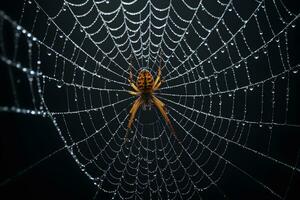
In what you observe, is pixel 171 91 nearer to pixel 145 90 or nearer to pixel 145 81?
pixel 145 90

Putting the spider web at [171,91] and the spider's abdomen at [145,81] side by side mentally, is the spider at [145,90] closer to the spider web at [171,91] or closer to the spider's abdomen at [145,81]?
the spider's abdomen at [145,81]

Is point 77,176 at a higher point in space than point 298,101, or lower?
lower

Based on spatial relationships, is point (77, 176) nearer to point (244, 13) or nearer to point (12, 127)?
point (12, 127)

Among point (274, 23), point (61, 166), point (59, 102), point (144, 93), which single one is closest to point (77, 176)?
point (61, 166)

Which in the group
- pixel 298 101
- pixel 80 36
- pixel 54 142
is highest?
pixel 80 36

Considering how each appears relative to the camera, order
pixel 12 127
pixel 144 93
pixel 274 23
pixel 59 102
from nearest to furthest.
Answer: pixel 144 93
pixel 12 127
pixel 59 102
pixel 274 23

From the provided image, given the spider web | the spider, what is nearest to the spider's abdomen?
the spider

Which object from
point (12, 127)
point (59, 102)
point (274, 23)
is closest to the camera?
point (12, 127)
